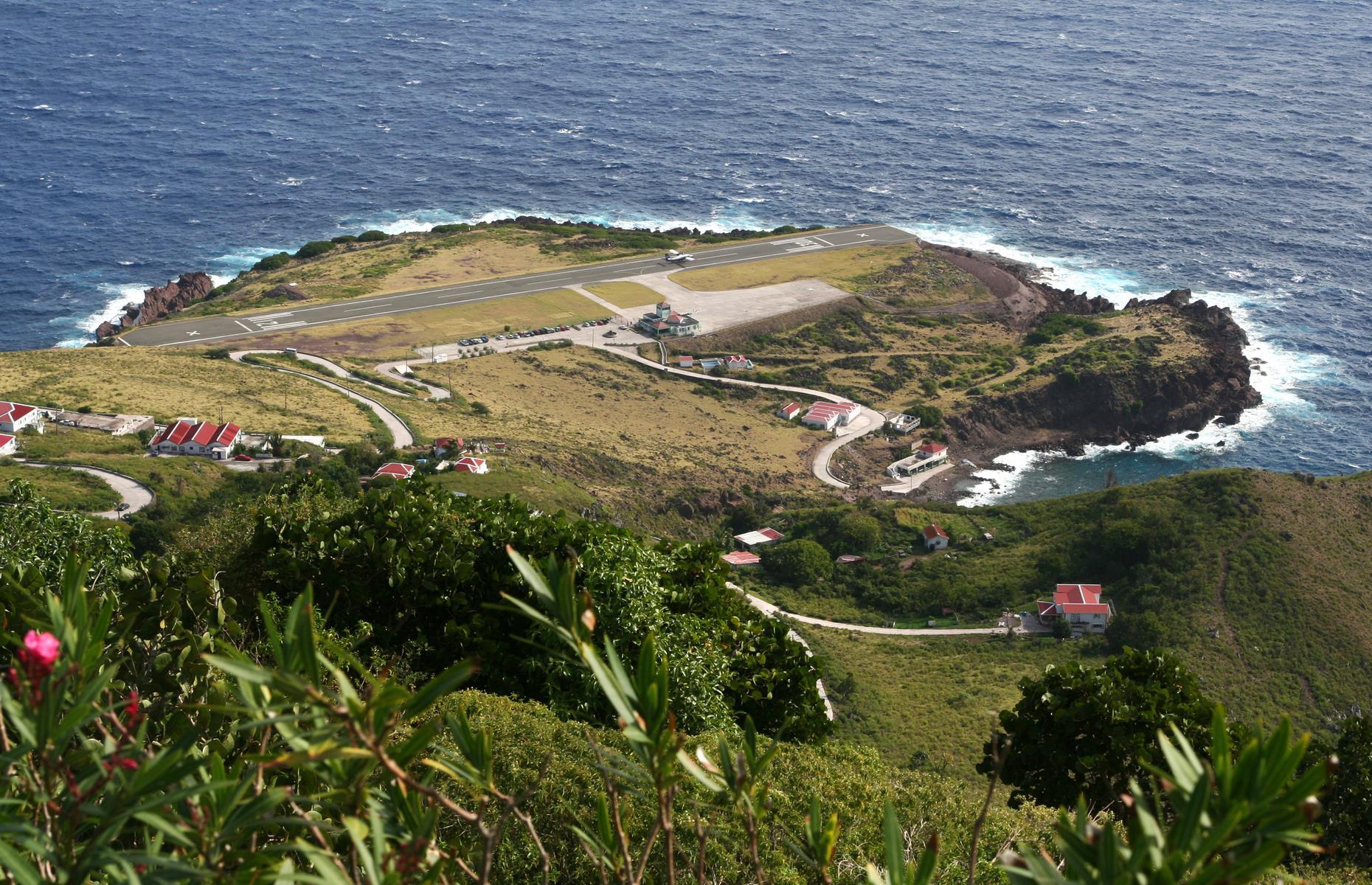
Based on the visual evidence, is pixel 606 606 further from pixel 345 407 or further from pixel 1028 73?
pixel 1028 73

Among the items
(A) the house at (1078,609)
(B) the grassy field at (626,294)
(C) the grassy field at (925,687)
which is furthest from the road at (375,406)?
(A) the house at (1078,609)

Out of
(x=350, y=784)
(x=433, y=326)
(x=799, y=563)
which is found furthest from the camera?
(x=433, y=326)

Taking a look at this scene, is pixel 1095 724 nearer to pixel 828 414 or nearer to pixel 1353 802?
pixel 1353 802

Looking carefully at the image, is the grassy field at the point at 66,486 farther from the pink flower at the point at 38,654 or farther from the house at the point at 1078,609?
the pink flower at the point at 38,654

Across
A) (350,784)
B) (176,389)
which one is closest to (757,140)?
(176,389)

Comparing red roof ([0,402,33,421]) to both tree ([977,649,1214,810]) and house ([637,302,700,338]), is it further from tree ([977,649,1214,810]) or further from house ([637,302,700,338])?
tree ([977,649,1214,810])

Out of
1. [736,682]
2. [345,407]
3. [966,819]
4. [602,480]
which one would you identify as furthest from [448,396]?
[966,819]
